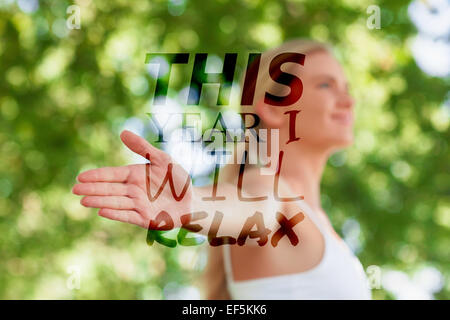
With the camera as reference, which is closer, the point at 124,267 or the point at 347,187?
the point at 347,187

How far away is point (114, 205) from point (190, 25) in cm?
244

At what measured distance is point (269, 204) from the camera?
1211mm

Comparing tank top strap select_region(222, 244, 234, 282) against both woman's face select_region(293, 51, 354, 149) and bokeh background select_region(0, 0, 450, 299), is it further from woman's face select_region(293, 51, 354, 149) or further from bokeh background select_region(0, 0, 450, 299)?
bokeh background select_region(0, 0, 450, 299)

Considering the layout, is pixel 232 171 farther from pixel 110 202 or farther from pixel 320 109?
pixel 110 202

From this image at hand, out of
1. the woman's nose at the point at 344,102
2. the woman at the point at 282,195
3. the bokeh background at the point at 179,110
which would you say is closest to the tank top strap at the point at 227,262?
the woman at the point at 282,195

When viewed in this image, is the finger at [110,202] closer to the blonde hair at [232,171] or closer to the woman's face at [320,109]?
the blonde hair at [232,171]

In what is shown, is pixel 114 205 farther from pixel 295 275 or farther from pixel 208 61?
pixel 208 61

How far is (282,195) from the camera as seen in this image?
4.20ft

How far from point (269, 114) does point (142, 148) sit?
0.50 metres

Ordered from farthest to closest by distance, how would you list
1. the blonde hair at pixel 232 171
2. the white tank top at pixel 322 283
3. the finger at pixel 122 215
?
the blonde hair at pixel 232 171
the white tank top at pixel 322 283
the finger at pixel 122 215

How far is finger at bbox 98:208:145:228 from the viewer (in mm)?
1002

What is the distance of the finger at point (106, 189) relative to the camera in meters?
1.02

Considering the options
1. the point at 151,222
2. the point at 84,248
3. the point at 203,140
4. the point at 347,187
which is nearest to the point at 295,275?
the point at 151,222

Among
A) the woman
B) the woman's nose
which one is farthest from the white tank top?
the woman's nose
